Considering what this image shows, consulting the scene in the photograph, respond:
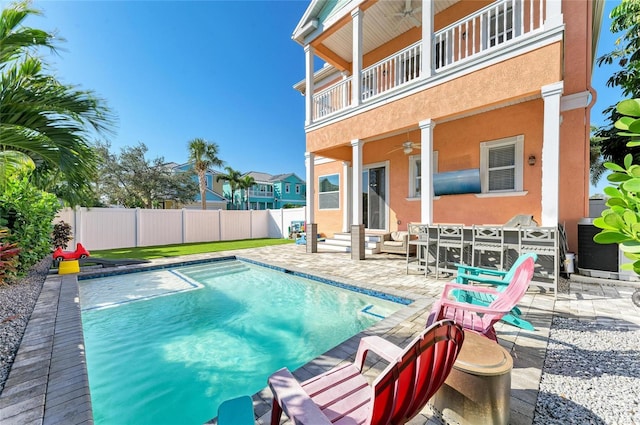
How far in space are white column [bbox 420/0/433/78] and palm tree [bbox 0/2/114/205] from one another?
7.44 m

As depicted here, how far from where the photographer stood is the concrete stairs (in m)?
9.90

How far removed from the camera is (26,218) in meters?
6.09

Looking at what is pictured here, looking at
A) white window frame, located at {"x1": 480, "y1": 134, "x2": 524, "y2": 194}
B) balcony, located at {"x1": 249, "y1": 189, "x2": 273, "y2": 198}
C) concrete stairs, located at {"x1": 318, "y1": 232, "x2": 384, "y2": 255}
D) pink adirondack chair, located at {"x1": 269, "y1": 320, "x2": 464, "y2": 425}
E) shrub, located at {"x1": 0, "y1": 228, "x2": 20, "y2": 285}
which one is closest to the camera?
pink adirondack chair, located at {"x1": 269, "y1": 320, "x2": 464, "y2": 425}

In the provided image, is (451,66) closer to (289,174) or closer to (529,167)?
(529,167)

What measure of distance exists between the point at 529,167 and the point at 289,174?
115ft

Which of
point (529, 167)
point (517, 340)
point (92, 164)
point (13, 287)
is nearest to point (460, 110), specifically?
point (529, 167)

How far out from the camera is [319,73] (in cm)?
1274

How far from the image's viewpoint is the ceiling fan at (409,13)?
27.5 feet

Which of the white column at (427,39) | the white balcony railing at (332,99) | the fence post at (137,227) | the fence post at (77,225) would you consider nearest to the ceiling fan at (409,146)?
the white column at (427,39)

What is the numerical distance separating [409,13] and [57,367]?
11.7 meters

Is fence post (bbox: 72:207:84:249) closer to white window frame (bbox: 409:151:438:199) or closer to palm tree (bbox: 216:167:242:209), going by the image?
white window frame (bbox: 409:151:438:199)

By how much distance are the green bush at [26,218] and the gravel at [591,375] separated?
9.15m

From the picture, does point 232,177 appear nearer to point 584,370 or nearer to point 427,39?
point 427,39

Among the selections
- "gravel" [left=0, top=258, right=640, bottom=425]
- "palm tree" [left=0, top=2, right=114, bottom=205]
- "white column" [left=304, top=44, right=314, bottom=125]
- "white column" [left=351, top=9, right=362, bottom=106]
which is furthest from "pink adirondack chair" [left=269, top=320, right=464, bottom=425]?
"white column" [left=304, top=44, right=314, bottom=125]
